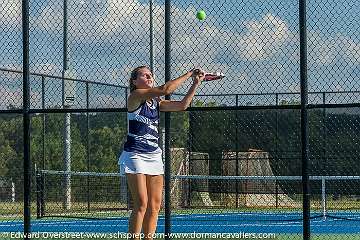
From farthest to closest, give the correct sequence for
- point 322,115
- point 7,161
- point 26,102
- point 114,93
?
1. point 7,161
2. point 322,115
3. point 114,93
4. point 26,102

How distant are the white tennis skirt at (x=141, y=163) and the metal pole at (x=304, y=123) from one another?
1697mm

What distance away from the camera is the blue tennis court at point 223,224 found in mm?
16016

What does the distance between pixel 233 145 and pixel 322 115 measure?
2917 mm

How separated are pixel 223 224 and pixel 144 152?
27.7 feet

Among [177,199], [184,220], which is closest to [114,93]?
[184,220]

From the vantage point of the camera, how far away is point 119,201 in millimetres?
21188

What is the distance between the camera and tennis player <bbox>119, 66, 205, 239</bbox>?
9.52 m

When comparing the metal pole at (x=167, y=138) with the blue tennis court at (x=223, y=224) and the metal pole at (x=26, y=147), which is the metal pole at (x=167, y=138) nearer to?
the metal pole at (x=26, y=147)

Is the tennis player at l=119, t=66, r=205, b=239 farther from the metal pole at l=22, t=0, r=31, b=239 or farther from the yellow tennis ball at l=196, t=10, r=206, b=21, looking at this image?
the metal pole at l=22, t=0, r=31, b=239

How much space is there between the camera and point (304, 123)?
10406mm

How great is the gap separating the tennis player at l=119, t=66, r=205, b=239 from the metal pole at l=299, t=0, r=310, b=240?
1288 mm

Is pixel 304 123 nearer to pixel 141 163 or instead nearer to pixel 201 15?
pixel 201 15

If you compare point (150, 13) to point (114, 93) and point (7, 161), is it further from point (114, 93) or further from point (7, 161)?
point (7, 161)

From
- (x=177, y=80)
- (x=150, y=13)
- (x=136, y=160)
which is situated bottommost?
(x=136, y=160)
